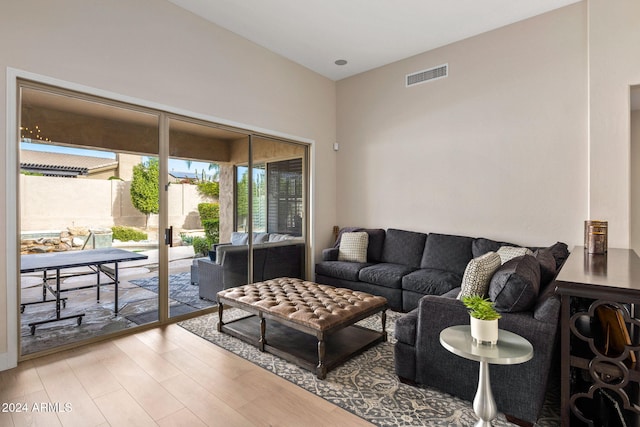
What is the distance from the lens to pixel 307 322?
254cm

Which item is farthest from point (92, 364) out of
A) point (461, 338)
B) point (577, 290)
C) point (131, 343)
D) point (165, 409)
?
point (577, 290)

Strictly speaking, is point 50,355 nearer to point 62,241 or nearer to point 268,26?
point 62,241

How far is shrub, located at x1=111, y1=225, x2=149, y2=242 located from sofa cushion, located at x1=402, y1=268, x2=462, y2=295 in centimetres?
304

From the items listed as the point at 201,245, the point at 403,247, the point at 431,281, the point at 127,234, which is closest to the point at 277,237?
the point at 201,245

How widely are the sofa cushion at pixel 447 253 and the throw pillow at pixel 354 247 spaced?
85 centimetres

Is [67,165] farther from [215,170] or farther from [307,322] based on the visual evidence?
[307,322]

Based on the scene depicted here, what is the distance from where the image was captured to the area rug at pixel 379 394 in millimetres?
1998

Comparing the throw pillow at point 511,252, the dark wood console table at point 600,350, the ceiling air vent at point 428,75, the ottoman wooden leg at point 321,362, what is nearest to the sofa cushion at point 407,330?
the ottoman wooden leg at point 321,362

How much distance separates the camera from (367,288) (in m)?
4.27

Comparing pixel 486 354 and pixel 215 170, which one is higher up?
pixel 215 170

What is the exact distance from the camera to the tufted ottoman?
2584 mm

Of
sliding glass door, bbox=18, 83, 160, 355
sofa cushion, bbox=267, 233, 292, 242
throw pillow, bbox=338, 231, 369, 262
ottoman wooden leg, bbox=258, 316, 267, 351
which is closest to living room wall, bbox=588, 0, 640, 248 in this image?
throw pillow, bbox=338, 231, 369, 262

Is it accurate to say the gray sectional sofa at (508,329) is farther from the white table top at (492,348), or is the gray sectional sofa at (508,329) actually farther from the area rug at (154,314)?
the area rug at (154,314)

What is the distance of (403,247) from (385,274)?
2.21ft
